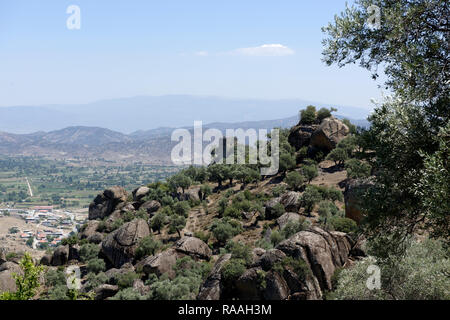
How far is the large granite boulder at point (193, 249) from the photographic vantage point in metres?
34.6

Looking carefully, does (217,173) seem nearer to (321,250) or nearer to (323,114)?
(323,114)

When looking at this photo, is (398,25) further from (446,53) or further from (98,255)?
(98,255)

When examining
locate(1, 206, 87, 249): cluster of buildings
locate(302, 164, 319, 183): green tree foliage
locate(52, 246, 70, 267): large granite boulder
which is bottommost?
locate(1, 206, 87, 249): cluster of buildings

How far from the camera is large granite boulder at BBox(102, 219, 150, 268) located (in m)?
38.9

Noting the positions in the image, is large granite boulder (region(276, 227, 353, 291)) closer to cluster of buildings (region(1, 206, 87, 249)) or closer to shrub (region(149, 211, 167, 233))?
shrub (region(149, 211, 167, 233))

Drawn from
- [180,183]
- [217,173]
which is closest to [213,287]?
[180,183]

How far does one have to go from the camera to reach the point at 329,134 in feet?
189

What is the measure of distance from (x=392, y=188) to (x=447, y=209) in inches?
112

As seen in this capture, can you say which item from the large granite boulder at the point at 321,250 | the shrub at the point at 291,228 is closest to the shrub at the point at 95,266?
the shrub at the point at 291,228

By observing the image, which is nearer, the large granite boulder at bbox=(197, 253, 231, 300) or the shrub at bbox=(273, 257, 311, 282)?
the shrub at bbox=(273, 257, 311, 282)

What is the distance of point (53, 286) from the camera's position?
3588 cm

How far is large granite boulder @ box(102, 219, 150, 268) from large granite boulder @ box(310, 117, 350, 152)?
115ft

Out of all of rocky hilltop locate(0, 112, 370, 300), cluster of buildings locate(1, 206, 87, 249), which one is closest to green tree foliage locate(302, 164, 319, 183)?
rocky hilltop locate(0, 112, 370, 300)
